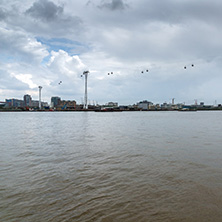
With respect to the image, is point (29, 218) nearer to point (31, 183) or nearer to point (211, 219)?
point (31, 183)

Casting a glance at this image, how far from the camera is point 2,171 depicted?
1054 centimetres

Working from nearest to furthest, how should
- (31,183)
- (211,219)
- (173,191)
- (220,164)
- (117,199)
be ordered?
(211,219) → (117,199) → (173,191) → (31,183) → (220,164)

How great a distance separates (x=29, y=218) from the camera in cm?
582

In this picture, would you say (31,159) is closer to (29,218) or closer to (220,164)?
(29,218)

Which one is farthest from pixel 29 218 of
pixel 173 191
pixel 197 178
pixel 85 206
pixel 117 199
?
pixel 197 178

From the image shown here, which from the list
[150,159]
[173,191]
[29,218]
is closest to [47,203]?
[29,218]

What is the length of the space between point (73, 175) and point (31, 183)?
6.54 ft

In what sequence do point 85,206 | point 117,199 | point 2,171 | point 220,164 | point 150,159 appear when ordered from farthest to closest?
point 150,159, point 220,164, point 2,171, point 117,199, point 85,206

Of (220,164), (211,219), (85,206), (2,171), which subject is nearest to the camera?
(211,219)

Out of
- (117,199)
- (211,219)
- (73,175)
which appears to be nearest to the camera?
(211,219)

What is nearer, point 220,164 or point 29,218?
point 29,218

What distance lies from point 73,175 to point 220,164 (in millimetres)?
8622

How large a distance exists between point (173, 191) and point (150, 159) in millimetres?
5268

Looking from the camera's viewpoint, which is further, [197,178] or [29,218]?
[197,178]
